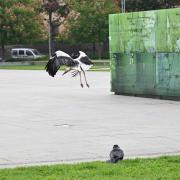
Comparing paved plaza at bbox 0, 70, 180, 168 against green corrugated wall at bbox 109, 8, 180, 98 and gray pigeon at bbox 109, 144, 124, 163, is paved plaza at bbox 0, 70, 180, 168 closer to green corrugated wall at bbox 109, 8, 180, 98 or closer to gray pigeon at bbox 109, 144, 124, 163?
green corrugated wall at bbox 109, 8, 180, 98

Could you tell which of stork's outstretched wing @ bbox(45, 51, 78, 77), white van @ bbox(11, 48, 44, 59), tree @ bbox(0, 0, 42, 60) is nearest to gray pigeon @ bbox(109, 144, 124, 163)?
stork's outstretched wing @ bbox(45, 51, 78, 77)

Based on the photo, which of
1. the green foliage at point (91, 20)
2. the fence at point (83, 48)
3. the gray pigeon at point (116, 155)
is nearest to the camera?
the gray pigeon at point (116, 155)

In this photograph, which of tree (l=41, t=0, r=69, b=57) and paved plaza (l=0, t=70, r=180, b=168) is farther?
tree (l=41, t=0, r=69, b=57)

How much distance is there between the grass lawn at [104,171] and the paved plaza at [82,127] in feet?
2.71

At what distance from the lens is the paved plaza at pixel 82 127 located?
1066 cm

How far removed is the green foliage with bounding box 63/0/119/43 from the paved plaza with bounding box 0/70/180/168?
40.3 metres

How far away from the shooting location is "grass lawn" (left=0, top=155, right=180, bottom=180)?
8.17 meters

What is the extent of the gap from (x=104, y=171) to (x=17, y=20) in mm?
56522

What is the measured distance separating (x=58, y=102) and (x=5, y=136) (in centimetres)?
792

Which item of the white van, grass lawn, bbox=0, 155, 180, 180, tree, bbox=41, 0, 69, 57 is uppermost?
tree, bbox=41, 0, 69, 57

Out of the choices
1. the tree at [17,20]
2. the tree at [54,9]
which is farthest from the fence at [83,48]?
the tree at [17,20]

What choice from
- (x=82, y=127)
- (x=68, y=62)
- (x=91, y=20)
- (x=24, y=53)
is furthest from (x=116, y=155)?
(x=24, y=53)

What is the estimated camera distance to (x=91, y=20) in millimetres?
63219

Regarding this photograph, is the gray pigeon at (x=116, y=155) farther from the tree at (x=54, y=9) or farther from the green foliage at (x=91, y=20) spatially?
the tree at (x=54, y=9)
